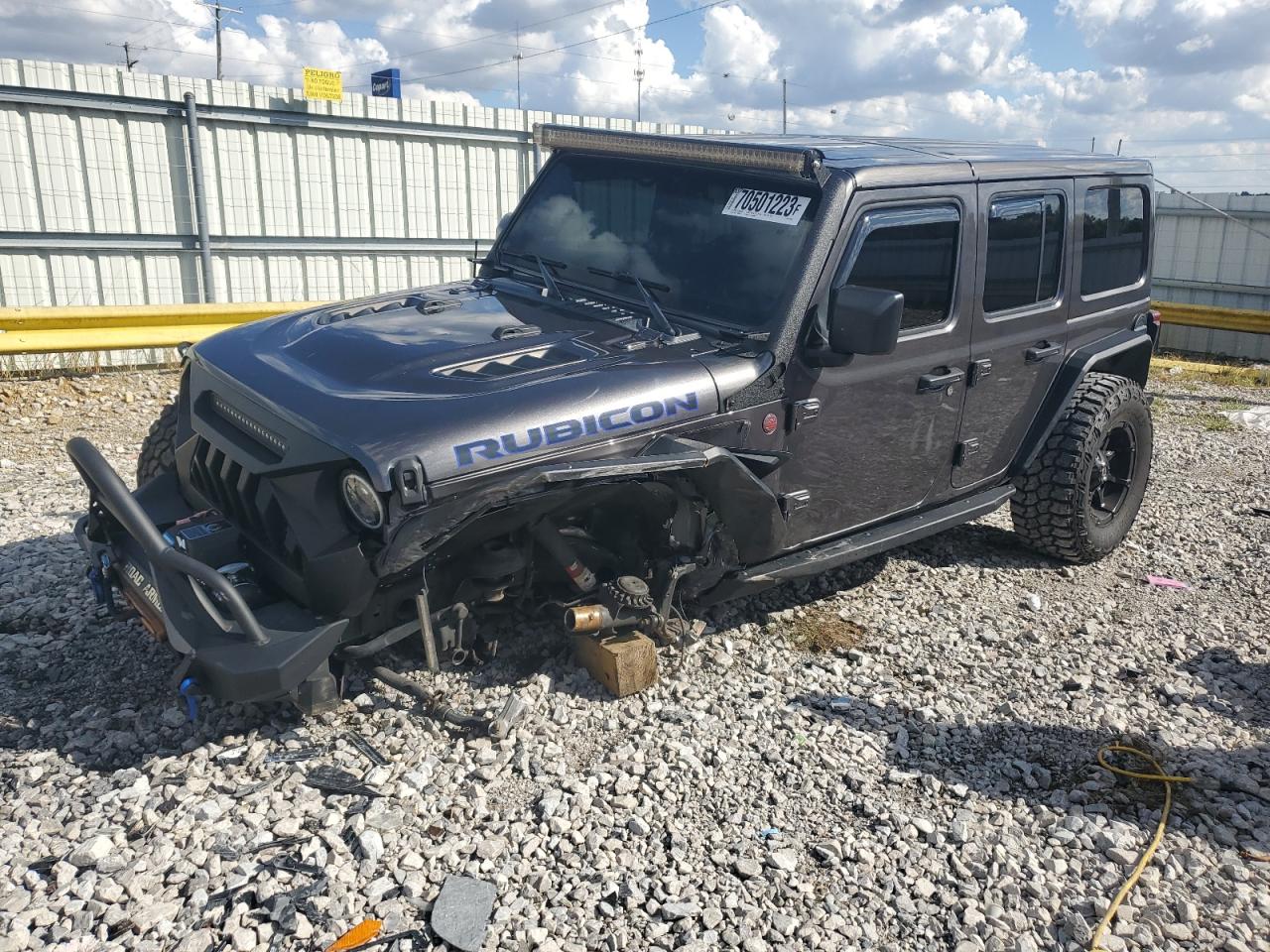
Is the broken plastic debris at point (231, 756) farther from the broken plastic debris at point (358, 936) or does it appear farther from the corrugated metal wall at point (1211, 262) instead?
the corrugated metal wall at point (1211, 262)

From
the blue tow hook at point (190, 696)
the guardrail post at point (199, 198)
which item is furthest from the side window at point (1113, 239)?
the guardrail post at point (199, 198)

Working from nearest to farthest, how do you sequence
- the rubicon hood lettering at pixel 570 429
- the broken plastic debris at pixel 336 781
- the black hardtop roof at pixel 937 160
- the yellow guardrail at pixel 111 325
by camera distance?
→ 1. the rubicon hood lettering at pixel 570 429
2. the broken plastic debris at pixel 336 781
3. the black hardtop roof at pixel 937 160
4. the yellow guardrail at pixel 111 325

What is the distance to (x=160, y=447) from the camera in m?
4.66

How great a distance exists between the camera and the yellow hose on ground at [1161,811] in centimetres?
299

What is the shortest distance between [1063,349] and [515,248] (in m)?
2.79

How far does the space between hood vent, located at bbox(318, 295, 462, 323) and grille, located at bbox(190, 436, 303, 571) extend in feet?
2.59

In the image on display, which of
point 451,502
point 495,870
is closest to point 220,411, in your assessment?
point 451,502

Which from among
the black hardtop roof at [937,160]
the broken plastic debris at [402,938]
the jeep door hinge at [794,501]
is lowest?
the broken plastic debris at [402,938]

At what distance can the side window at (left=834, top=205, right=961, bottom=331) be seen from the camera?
4.17m

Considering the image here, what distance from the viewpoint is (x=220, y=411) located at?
12.8 feet

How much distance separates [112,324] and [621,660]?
20.9 ft

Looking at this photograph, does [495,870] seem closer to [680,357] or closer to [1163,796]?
[680,357]

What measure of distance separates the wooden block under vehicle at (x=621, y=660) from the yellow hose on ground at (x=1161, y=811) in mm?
1686

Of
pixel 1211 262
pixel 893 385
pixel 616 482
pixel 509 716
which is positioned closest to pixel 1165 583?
pixel 893 385
